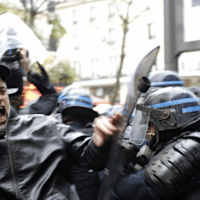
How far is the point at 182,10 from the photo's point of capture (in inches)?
102

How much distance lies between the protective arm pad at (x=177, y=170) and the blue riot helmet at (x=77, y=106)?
1.48 metres

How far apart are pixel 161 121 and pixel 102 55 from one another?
1249 inches

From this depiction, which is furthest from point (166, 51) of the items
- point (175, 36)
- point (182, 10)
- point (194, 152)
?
point (194, 152)

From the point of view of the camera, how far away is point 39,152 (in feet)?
6.72

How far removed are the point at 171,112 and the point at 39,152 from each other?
41.8 inches

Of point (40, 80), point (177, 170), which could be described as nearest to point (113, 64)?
point (40, 80)

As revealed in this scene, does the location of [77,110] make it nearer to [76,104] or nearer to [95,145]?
[76,104]

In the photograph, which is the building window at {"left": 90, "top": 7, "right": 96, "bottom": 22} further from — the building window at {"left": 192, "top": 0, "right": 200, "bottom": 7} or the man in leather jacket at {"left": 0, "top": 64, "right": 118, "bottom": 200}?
the man in leather jacket at {"left": 0, "top": 64, "right": 118, "bottom": 200}

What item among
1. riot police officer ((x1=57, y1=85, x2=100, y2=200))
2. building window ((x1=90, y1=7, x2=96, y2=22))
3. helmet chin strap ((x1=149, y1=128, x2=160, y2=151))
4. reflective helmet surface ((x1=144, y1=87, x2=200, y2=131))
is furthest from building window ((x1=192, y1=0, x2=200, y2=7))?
building window ((x1=90, y1=7, x2=96, y2=22))

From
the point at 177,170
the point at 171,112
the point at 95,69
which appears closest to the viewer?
the point at 177,170

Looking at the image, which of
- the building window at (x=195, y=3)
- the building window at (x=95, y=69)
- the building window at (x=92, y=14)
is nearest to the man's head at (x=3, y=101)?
the building window at (x=195, y=3)

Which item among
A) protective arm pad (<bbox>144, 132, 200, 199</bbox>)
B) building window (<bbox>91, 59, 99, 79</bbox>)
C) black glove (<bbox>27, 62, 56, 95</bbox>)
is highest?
black glove (<bbox>27, 62, 56, 95</bbox>)

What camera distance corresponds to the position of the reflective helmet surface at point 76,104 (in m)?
3.41

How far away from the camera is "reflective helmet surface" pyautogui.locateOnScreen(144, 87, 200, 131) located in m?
2.40
